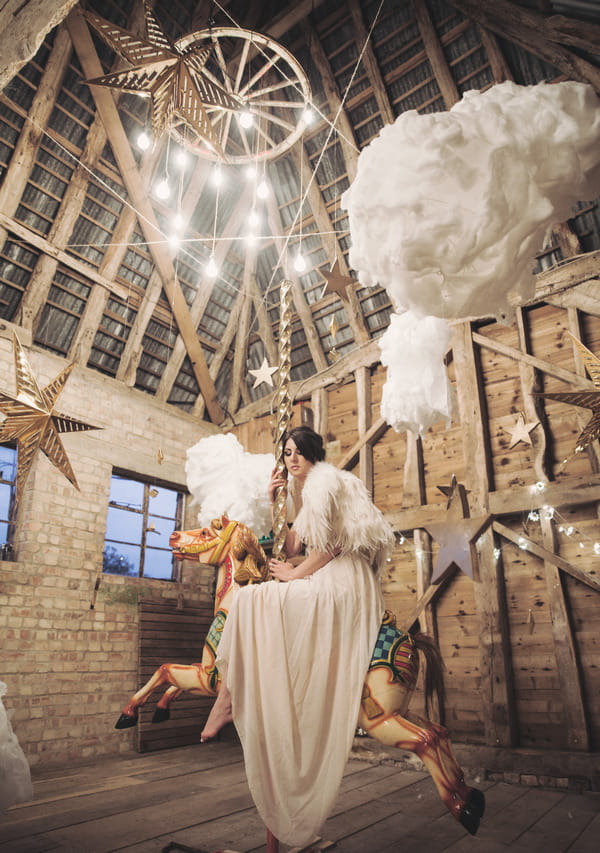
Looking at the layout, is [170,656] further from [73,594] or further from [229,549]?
[229,549]

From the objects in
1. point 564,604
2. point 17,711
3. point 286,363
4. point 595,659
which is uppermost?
point 286,363

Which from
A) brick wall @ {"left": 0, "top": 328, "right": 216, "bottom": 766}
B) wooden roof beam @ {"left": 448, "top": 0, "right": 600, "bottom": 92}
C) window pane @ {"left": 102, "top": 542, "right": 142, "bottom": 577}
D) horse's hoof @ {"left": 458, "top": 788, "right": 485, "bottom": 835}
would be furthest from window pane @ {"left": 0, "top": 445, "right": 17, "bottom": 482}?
wooden roof beam @ {"left": 448, "top": 0, "right": 600, "bottom": 92}

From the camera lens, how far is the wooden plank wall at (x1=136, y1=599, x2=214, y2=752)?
5.84 m

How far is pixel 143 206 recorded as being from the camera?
646cm

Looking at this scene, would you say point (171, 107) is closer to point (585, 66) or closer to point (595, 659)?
point (585, 66)

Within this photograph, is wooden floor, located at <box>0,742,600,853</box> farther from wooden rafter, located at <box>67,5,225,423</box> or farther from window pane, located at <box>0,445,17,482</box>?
wooden rafter, located at <box>67,5,225,423</box>

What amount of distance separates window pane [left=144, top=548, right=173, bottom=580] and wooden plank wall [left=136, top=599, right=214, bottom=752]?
41 centimetres

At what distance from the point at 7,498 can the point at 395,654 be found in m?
4.72

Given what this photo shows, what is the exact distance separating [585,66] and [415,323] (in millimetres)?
2858

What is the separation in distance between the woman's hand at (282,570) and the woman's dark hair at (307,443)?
20.9 inches

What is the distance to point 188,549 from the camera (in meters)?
3.39

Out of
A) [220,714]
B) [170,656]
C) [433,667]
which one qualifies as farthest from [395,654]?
[170,656]

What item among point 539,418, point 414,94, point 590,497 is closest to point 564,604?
point 590,497

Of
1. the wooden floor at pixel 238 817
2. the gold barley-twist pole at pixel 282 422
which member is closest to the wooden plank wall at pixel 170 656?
the wooden floor at pixel 238 817
